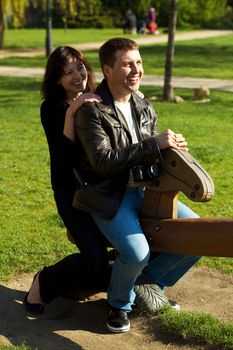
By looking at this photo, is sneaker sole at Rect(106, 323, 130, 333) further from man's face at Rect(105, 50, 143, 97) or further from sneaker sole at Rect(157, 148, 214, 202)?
man's face at Rect(105, 50, 143, 97)

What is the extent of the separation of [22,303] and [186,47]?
24183 millimetres

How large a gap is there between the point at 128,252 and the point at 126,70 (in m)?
1.02

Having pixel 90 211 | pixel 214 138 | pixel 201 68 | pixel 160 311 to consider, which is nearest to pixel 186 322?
pixel 160 311

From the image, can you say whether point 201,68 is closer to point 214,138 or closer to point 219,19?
point 214,138

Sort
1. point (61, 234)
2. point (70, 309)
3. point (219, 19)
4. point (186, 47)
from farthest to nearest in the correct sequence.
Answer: point (219, 19), point (186, 47), point (61, 234), point (70, 309)

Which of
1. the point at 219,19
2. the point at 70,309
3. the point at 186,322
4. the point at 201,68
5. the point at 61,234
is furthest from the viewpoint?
the point at 219,19

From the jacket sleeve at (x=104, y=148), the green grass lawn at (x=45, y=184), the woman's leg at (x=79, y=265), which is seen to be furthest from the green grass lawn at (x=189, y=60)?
the jacket sleeve at (x=104, y=148)

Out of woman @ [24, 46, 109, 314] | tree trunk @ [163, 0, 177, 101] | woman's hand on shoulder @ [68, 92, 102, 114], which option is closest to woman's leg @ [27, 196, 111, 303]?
woman @ [24, 46, 109, 314]

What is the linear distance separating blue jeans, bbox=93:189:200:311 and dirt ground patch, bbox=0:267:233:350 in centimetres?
20

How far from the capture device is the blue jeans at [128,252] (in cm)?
385

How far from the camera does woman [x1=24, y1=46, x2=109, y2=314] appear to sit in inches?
160

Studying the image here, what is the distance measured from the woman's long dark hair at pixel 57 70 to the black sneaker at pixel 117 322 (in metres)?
1.34

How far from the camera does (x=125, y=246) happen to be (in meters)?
3.84

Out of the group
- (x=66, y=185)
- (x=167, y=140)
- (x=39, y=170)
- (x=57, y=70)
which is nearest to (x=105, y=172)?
(x=167, y=140)
